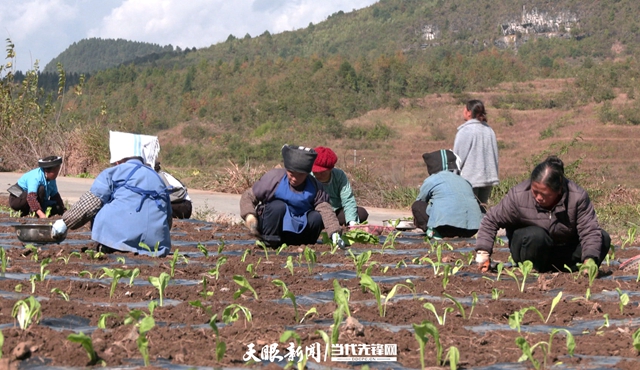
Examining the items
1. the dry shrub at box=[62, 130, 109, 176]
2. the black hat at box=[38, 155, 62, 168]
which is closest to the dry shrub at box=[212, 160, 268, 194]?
the dry shrub at box=[62, 130, 109, 176]

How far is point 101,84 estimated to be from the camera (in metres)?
79.8

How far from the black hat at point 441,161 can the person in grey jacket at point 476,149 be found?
1.11ft

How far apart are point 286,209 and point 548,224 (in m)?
2.43

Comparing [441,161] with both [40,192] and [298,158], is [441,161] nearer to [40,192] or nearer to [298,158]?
[298,158]

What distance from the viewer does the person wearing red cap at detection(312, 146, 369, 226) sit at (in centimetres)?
859

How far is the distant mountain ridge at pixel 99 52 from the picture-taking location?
614ft

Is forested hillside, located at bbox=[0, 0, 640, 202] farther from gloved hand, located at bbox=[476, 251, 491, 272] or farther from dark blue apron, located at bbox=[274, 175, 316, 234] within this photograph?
gloved hand, located at bbox=[476, 251, 491, 272]

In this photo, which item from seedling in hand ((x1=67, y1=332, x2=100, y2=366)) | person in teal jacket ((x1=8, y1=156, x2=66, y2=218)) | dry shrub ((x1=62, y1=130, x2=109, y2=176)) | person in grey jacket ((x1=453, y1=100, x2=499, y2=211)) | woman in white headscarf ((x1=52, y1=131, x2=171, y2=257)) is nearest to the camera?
seedling in hand ((x1=67, y1=332, x2=100, y2=366))

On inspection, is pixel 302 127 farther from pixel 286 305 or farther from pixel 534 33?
pixel 286 305

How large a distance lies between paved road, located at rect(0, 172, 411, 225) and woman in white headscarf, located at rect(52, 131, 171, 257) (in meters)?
4.94

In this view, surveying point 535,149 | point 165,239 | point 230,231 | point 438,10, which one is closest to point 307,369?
A: point 165,239

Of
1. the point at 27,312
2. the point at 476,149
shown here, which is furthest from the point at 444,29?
the point at 27,312

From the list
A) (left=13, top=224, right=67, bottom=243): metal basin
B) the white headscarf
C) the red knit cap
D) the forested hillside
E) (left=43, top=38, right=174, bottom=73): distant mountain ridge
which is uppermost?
(left=43, top=38, right=174, bottom=73): distant mountain ridge

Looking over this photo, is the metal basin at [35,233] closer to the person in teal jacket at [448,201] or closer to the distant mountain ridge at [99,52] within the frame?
the person in teal jacket at [448,201]
